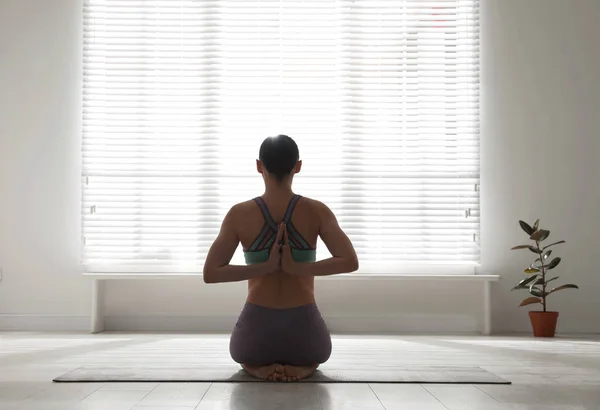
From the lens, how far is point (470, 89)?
5.17 metres

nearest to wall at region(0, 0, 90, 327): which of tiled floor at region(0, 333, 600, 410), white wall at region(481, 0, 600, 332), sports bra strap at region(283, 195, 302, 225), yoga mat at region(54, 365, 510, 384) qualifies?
tiled floor at region(0, 333, 600, 410)

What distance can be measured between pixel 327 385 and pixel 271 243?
576 mm

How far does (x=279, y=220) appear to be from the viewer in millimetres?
2781

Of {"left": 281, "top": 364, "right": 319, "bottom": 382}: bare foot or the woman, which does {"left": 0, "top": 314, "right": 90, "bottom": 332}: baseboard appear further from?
{"left": 281, "top": 364, "right": 319, "bottom": 382}: bare foot

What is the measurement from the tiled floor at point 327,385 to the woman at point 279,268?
17 centimetres

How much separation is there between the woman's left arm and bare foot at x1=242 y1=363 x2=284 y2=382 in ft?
1.14

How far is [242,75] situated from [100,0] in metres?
1.18

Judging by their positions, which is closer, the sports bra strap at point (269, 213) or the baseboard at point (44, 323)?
the sports bra strap at point (269, 213)

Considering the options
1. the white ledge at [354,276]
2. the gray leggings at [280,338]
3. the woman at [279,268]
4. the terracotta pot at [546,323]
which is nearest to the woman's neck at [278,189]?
the woman at [279,268]

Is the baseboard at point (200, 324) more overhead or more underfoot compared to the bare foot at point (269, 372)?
more underfoot

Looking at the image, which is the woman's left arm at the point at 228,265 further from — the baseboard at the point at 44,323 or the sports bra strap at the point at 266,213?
the baseboard at the point at 44,323

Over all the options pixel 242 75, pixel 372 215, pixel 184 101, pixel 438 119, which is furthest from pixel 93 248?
pixel 438 119

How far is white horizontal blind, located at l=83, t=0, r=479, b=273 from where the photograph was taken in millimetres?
5086

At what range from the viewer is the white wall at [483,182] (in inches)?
199
